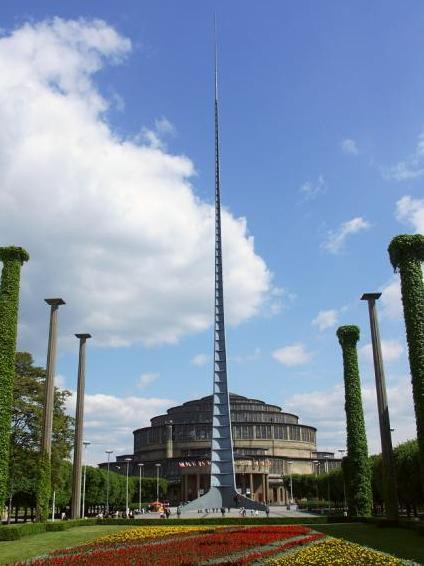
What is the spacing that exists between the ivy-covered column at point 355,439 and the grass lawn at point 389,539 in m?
5.25

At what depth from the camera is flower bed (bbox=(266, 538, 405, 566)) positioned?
53.4 ft

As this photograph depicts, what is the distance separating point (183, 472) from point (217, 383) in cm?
4780

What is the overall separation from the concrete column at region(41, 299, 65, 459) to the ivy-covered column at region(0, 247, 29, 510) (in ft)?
11.2

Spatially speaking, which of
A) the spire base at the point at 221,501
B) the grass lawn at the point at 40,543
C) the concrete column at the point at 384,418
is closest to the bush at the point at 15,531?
the grass lawn at the point at 40,543

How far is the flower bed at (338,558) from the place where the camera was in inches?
641

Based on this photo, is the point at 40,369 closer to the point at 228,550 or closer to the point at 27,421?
the point at 27,421

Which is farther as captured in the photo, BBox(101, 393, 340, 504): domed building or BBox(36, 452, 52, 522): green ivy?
BBox(101, 393, 340, 504): domed building

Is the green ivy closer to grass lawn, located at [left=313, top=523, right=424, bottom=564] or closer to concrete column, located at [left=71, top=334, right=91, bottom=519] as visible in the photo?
concrete column, located at [left=71, top=334, right=91, bottom=519]

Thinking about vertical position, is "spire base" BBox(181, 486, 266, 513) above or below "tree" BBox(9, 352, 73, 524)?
below

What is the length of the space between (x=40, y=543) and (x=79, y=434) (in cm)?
1380

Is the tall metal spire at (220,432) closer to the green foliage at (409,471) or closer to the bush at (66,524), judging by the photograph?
the green foliage at (409,471)

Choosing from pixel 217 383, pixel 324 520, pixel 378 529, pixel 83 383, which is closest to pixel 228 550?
pixel 378 529

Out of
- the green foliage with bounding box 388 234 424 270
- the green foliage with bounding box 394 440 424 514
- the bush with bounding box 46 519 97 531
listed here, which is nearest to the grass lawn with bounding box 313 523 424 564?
the green foliage with bounding box 388 234 424 270

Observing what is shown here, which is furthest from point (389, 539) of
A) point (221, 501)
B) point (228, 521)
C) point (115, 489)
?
point (115, 489)
